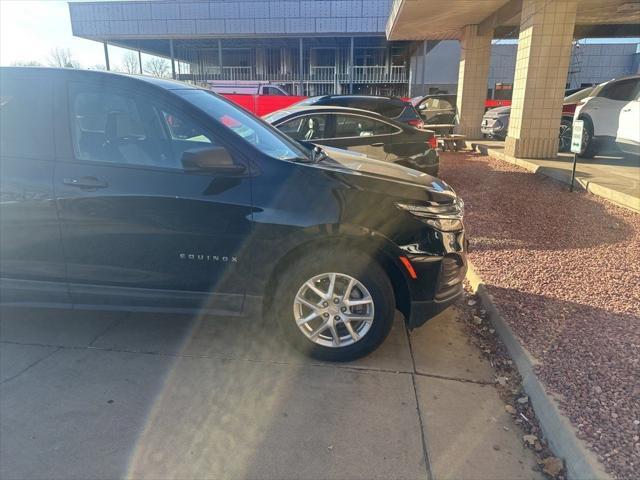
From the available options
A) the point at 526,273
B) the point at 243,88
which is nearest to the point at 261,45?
the point at 243,88

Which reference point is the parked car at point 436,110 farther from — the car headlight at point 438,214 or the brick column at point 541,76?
the car headlight at point 438,214

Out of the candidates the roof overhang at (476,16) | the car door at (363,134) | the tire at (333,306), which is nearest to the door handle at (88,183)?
the tire at (333,306)

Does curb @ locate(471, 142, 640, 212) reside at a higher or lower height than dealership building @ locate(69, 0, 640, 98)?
lower

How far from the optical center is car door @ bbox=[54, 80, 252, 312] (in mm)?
3170

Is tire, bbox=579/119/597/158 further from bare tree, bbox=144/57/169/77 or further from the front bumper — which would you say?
bare tree, bbox=144/57/169/77

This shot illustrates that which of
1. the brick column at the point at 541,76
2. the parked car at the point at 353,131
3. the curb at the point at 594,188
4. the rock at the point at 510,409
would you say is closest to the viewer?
the rock at the point at 510,409

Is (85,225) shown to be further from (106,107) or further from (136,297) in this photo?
(106,107)

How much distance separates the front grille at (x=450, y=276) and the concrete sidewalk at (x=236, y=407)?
51cm

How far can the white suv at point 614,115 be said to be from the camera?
9.65m

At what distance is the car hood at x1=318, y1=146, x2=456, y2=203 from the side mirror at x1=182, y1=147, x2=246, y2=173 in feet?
Result: 2.12

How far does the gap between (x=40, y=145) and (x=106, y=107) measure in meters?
0.52

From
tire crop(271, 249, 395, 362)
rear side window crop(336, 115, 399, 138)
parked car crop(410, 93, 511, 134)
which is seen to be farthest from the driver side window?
parked car crop(410, 93, 511, 134)

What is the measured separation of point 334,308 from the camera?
326cm

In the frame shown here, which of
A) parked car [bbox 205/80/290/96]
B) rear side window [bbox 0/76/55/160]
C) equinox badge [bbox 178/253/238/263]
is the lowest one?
equinox badge [bbox 178/253/238/263]
